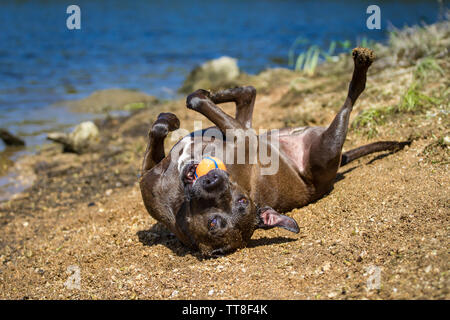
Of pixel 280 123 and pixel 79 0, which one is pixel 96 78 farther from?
pixel 79 0

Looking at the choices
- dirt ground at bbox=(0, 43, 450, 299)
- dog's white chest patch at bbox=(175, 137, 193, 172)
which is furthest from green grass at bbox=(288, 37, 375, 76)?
dog's white chest patch at bbox=(175, 137, 193, 172)

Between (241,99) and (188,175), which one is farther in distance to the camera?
(241,99)

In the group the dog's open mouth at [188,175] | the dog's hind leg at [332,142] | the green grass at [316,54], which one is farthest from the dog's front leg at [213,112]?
the green grass at [316,54]

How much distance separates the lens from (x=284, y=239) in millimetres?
4289

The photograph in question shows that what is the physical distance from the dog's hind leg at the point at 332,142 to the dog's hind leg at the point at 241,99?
2.92 ft

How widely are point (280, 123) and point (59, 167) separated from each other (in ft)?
12.3

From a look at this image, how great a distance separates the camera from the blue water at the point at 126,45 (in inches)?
502

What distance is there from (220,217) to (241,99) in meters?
1.87

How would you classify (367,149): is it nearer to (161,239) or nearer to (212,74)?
(161,239)

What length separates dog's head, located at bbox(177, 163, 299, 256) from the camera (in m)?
3.94
